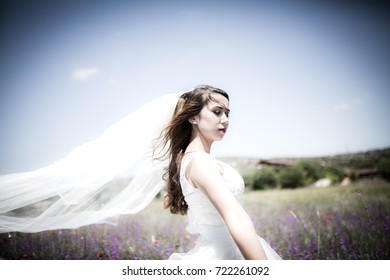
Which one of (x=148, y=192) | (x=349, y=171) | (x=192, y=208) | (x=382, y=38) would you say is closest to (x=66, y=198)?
(x=148, y=192)

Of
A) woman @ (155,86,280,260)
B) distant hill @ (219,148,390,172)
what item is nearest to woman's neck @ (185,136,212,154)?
woman @ (155,86,280,260)

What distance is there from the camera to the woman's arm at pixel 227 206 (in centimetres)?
120

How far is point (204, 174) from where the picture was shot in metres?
1.33

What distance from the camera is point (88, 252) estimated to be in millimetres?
2949

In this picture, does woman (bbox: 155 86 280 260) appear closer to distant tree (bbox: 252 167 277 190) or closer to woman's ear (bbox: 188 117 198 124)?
woman's ear (bbox: 188 117 198 124)

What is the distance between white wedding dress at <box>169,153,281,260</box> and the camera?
1.52m

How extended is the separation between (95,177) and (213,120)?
98 cm

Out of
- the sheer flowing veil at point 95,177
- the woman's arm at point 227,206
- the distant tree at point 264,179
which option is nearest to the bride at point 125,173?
the sheer flowing veil at point 95,177

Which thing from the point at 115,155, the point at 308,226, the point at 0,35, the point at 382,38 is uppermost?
the point at 0,35

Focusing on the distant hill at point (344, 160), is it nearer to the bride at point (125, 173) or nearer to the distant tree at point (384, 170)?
the distant tree at point (384, 170)

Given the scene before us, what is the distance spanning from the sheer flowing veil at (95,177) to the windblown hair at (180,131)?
0.23 meters

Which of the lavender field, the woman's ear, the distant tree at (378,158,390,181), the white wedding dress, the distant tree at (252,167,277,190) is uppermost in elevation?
the woman's ear
